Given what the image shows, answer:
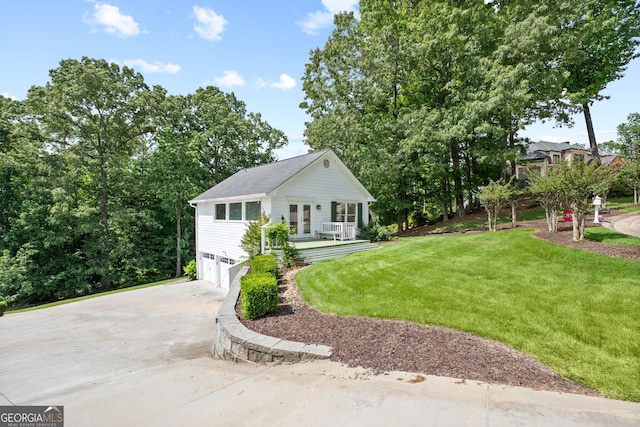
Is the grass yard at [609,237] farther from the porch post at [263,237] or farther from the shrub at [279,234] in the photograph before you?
the porch post at [263,237]

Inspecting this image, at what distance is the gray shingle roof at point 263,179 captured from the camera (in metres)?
15.6

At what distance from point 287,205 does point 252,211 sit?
6.19 feet

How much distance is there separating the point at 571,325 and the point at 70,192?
28.7 m

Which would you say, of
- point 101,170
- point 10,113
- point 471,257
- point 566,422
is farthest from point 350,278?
point 10,113

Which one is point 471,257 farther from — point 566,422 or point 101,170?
point 101,170

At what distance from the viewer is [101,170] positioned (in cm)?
2325

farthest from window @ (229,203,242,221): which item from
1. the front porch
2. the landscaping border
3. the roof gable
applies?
the landscaping border

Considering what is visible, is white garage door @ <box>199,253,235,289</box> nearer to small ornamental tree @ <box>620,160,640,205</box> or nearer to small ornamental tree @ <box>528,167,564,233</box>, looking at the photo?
small ornamental tree @ <box>528,167,564,233</box>

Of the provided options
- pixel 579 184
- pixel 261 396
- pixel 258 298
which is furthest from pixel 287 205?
pixel 261 396

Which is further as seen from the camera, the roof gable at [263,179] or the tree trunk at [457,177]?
the tree trunk at [457,177]

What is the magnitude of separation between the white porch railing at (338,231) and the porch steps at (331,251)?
3.25 feet

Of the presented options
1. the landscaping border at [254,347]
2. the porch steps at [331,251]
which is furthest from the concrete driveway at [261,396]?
the porch steps at [331,251]

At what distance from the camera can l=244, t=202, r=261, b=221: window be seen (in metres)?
15.5

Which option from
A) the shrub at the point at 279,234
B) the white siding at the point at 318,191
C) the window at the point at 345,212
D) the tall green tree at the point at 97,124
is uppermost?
the tall green tree at the point at 97,124
